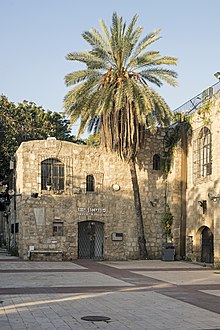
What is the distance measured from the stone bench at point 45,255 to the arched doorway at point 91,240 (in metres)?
1.74

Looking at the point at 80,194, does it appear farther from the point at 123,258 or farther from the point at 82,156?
the point at 123,258

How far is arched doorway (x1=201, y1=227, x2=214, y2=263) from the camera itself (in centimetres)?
2905

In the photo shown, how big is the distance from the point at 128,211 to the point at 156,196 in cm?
207

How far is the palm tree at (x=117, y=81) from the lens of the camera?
30484 millimetres

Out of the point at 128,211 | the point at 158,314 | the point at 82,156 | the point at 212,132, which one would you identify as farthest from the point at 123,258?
the point at 158,314

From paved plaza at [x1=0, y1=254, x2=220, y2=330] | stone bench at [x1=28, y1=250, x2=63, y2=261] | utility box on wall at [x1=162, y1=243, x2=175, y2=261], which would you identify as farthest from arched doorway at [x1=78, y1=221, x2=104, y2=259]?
paved plaza at [x1=0, y1=254, x2=220, y2=330]

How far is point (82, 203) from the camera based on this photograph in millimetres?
31859

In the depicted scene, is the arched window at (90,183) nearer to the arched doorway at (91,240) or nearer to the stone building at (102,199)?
the stone building at (102,199)

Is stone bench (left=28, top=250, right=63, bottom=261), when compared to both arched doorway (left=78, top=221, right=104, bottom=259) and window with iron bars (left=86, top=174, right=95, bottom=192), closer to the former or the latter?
arched doorway (left=78, top=221, right=104, bottom=259)

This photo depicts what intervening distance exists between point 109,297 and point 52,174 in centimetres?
1682

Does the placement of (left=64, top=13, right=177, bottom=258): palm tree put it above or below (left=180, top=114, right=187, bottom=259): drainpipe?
above

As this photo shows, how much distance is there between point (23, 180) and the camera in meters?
31.1

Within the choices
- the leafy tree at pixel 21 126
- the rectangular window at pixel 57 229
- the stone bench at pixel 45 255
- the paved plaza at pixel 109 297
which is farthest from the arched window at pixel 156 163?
the leafy tree at pixel 21 126

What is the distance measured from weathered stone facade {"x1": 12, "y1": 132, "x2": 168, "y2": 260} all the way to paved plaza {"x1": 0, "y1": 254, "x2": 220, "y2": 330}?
4.69 meters
